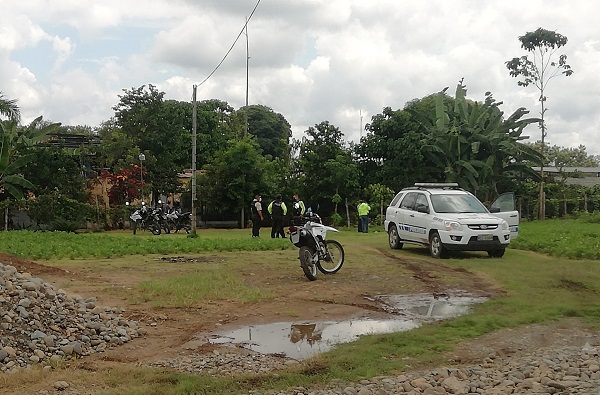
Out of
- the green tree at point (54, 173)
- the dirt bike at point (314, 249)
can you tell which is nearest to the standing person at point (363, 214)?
the green tree at point (54, 173)

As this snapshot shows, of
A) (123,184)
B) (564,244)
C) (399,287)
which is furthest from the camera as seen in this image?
(123,184)

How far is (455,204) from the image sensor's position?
16.3 meters

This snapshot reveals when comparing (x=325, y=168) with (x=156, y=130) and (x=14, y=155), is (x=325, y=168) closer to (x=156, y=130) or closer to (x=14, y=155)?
(x=156, y=130)

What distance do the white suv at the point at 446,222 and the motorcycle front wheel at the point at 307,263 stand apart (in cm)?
452

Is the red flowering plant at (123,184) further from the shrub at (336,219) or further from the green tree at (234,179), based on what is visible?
the shrub at (336,219)

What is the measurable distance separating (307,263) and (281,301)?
210cm

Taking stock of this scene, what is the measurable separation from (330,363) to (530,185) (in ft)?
109

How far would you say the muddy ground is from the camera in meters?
7.13

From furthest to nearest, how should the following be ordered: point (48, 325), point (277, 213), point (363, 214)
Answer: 1. point (363, 214)
2. point (277, 213)
3. point (48, 325)

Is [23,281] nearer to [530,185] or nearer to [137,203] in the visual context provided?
[137,203]

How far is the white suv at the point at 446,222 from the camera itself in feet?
49.4

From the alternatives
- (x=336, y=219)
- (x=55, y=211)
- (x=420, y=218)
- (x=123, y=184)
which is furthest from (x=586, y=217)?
(x=55, y=211)

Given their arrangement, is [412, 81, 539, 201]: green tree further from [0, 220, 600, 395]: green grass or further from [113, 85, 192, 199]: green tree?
[113, 85, 192, 199]: green tree

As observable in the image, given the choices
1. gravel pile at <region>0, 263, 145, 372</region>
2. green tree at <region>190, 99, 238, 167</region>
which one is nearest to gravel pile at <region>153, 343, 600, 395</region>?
gravel pile at <region>0, 263, 145, 372</region>
